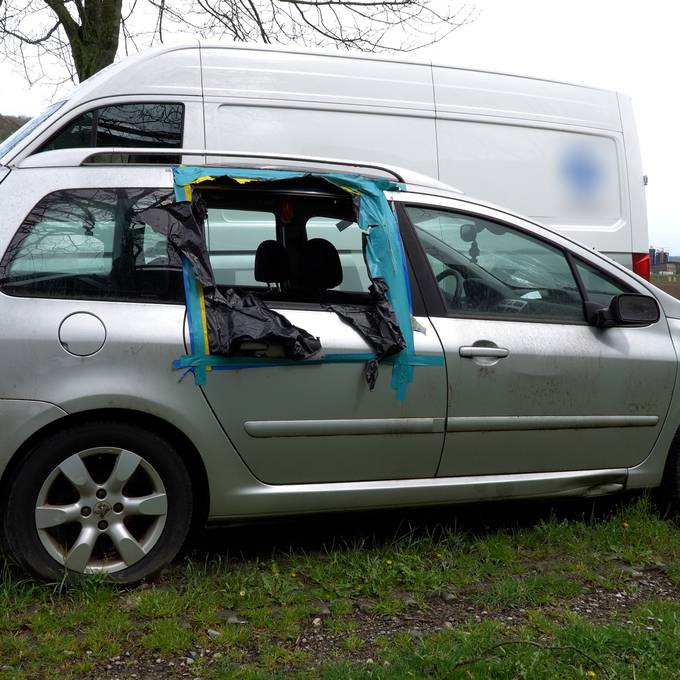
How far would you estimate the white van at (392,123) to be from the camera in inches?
254

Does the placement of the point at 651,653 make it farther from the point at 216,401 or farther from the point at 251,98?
the point at 251,98

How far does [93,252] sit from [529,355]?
1.87 meters

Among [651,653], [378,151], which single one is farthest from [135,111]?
[651,653]

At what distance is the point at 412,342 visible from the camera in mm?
3791

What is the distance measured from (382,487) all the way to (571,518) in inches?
50.8

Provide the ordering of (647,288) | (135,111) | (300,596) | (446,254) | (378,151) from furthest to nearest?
(378,151)
(135,111)
(647,288)
(446,254)
(300,596)

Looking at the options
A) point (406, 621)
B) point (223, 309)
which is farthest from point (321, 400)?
point (406, 621)

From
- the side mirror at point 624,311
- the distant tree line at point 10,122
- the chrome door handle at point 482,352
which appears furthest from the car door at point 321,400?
the distant tree line at point 10,122

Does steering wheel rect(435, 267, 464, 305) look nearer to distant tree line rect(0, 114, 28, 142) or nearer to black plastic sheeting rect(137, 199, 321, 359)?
black plastic sheeting rect(137, 199, 321, 359)

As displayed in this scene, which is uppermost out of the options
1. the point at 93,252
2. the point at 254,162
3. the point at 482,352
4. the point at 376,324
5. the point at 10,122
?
the point at 10,122

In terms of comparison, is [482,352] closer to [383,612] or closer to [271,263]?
[271,263]

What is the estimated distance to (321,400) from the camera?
12.0 feet

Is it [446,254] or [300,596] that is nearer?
[300,596]

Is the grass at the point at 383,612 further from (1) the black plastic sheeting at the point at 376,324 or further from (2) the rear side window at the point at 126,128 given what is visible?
(2) the rear side window at the point at 126,128
